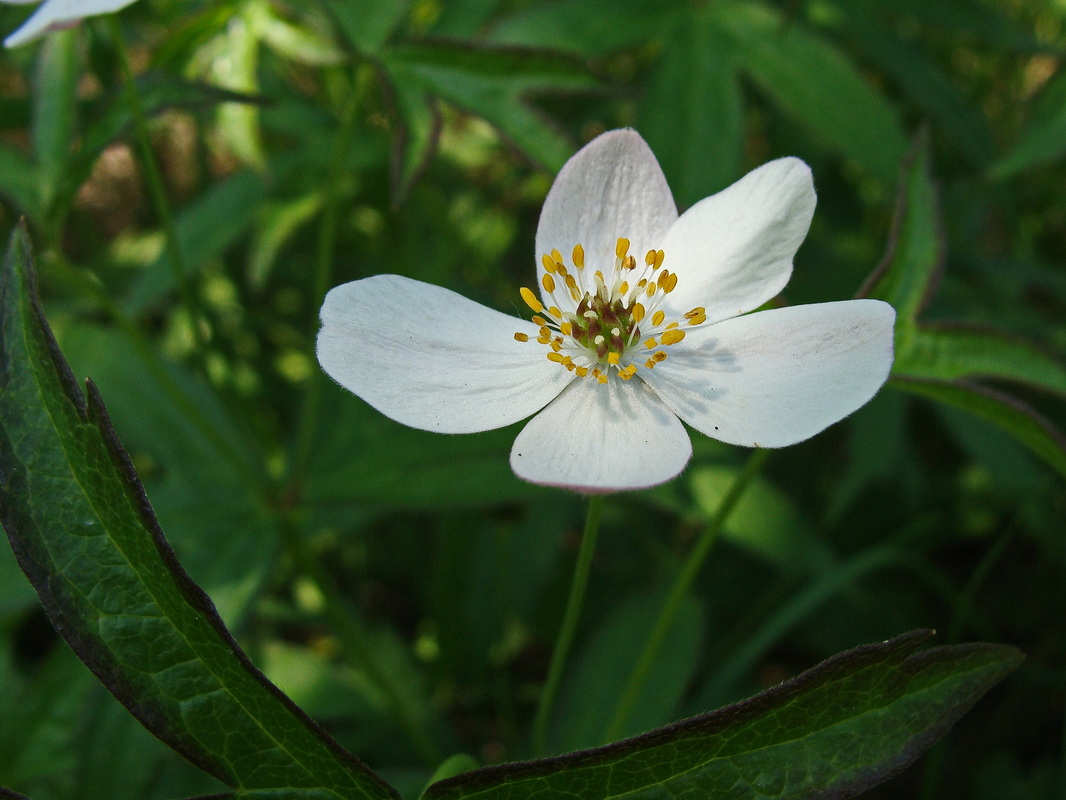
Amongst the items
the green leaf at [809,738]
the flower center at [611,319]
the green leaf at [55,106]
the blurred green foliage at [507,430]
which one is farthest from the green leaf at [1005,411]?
the green leaf at [55,106]

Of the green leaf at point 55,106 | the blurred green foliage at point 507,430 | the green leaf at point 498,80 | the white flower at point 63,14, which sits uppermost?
the white flower at point 63,14

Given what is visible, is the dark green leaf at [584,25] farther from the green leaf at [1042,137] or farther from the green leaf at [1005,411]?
the green leaf at [1005,411]

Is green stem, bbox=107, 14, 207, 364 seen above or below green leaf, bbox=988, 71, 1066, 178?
above

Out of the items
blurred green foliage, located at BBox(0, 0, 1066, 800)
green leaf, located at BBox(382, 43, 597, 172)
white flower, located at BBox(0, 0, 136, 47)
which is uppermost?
white flower, located at BBox(0, 0, 136, 47)

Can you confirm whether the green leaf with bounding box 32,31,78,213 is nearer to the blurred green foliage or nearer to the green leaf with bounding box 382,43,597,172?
the blurred green foliage

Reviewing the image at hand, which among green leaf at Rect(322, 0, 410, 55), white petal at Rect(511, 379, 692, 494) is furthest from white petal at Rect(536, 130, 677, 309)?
green leaf at Rect(322, 0, 410, 55)

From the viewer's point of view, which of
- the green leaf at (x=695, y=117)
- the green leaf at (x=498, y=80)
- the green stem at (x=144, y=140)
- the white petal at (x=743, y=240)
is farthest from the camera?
the green leaf at (x=695, y=117)

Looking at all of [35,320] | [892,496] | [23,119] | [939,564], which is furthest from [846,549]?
[23,119]
